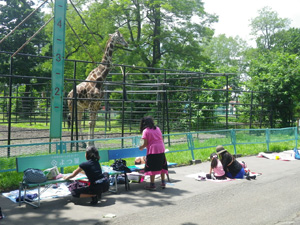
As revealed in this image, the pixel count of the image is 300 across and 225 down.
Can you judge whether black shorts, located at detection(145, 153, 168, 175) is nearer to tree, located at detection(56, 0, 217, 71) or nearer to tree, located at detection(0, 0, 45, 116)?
tree, located at detection(56, 0, 217, 71)

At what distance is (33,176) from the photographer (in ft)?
19.7

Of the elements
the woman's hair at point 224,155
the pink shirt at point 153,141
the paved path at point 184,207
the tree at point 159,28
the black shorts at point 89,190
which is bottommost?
the paved path at point 184,207

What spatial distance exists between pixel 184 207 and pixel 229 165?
2.85 m

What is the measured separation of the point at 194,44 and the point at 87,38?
10115 millimetres

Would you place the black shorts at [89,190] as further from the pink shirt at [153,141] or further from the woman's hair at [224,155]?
the woman's hair at [224,155]

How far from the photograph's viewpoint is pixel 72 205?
620 cm

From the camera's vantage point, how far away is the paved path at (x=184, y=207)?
5.37m

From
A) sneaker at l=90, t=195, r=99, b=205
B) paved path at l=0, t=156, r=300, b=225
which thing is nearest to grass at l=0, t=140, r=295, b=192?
paved path at l=0, t=156, r=300, b=225

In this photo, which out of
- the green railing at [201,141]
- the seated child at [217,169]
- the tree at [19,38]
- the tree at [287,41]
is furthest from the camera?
the tree at [287,41]

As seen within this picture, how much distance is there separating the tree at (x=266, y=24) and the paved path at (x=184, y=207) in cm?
4647

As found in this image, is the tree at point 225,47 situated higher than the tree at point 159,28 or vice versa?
the tree at point 225,47

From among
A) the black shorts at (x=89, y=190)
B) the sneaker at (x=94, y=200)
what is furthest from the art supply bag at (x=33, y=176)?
the sneaker at (x=94, y=200)

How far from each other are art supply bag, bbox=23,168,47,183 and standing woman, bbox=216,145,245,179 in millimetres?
4381

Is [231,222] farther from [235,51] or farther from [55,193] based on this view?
[235,51]
